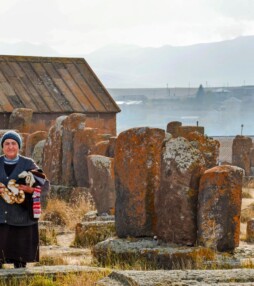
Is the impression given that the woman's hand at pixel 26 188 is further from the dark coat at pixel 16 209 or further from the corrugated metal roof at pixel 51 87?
the corrugated metal roof at pixel 51 87

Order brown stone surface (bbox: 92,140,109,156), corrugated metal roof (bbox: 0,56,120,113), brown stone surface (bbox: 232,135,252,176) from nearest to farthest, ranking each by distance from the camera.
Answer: brown stone surface (bbox: 92,140,109,156)
corrugated metal roof (bbox: 0,56,120,113)
brown stone surface (bbox: 232,135,252,176)

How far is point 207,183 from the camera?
9.32m

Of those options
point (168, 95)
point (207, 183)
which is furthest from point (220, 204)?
point (168, 95)

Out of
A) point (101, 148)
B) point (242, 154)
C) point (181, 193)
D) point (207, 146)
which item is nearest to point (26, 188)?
point (181, 193)

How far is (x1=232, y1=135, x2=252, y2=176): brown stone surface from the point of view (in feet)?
87.9

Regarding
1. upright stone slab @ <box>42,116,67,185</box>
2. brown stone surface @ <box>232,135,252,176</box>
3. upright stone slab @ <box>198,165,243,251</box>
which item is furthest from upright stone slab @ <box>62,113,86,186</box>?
brown stone surface @ <box>232,135,252,176</box>

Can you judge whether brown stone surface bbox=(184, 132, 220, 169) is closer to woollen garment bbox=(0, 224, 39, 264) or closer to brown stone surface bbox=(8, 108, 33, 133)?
woollen garment bbox=(0, 224, 39, 264)

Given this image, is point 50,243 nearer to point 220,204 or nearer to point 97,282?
point 220,204

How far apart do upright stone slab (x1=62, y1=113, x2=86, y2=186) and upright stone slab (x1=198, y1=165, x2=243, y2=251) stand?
7.77m

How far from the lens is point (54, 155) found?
57.3 feet

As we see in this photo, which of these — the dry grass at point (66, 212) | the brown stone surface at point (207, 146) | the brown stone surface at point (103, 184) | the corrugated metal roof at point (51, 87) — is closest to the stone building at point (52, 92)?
the corrugated metal roof at point (51, 87)

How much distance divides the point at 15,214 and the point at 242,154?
19374 millimetres

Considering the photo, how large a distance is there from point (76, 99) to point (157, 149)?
53.2 ft

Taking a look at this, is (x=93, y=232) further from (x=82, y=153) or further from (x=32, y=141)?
(x=32, y=141)
